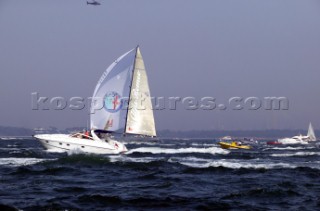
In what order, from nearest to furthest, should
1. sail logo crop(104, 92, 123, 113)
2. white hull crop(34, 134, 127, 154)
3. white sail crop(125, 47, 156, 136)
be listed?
white hull crop(34, 134, 127, 154) → sail logo crop(104, 92, 123, 113) → white sail crop(125, 47, 156, 136)

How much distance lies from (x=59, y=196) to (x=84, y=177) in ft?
25.5

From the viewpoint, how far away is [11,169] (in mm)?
30562

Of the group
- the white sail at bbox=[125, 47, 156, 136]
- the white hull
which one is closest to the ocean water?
the white hull

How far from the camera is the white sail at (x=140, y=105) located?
52469 mm

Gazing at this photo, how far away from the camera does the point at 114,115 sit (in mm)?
51031

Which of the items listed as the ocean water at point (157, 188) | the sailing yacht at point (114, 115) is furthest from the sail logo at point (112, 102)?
the ocean water at point (157, 188)

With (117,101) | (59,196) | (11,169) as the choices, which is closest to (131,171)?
(11,169)

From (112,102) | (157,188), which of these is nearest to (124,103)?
(112,102)

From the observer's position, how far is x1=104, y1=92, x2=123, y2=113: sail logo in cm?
5062

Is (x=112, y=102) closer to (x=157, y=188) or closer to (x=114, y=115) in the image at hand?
(x=114, y=115)

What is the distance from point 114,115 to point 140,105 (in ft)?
11.6

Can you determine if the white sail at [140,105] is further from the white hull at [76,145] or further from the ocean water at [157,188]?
the ocean water at [157,188]

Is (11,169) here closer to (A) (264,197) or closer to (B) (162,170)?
(B) (162,170)

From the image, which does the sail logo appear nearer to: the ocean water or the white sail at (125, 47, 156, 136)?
the white sail at (125, 47, 156, 136)
